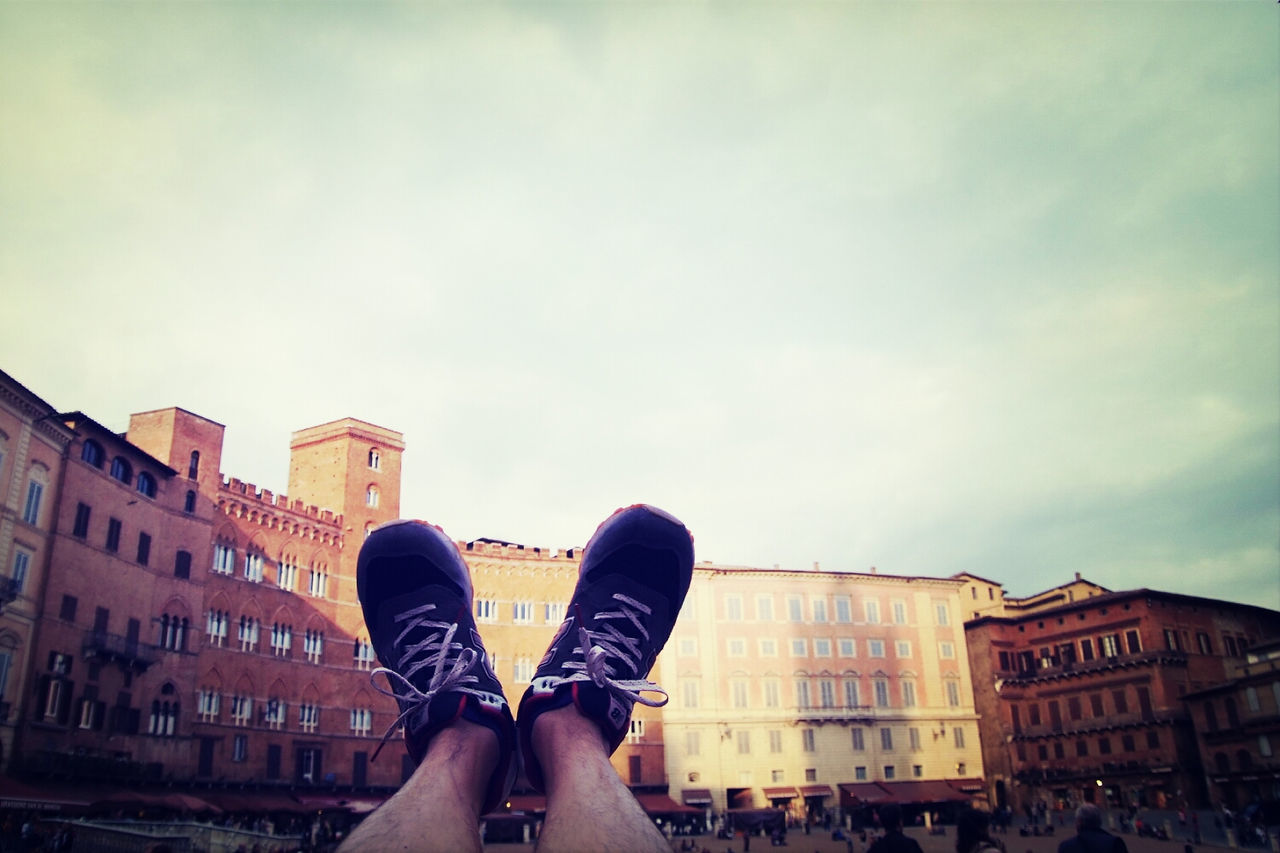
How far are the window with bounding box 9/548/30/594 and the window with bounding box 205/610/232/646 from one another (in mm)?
9728

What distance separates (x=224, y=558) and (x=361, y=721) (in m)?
10.5

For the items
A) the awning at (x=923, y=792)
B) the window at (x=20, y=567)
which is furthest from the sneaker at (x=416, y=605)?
the awning at (x=923, y=792)

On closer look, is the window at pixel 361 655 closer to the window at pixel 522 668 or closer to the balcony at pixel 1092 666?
the window at pixel 522 668

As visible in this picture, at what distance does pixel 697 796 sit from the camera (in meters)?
45.3

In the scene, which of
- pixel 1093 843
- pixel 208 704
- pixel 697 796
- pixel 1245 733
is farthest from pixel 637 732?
pixel 1093 843

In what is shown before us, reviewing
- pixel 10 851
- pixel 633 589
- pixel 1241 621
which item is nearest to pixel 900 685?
pixel 1241 621

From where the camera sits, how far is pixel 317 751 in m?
41.7

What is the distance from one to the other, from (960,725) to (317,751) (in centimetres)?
3464

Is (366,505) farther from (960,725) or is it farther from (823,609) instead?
(960,725)

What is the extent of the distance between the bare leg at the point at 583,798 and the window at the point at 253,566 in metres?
40.9

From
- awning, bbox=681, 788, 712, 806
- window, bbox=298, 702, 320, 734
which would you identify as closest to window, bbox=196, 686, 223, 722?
window, bbox=298, 702, 320, 734

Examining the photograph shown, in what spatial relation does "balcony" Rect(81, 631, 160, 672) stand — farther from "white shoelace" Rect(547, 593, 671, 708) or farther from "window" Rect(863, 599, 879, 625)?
"window" Rect(863, 599, 879, 625)

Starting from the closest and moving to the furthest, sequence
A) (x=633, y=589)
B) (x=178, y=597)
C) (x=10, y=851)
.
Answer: (x=633, y=589) → (x=10, y=851) → (x=178, y=597)

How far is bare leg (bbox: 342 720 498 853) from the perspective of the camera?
131 inches
